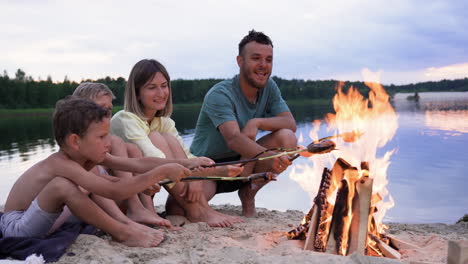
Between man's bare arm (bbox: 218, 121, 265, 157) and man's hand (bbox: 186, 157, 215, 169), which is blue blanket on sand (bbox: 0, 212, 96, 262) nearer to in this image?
man's hand (bbox: 186, 157, 215, 169)

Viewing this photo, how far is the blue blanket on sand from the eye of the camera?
296 cm

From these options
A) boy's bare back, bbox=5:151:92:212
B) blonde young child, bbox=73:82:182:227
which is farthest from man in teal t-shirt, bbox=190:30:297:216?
boy's bare back, bbox=5:151:92:212

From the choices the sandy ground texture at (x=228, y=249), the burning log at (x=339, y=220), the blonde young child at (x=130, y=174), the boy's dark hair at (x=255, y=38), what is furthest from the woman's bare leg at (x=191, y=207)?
the boy's dark hair at (x=255, y=38)

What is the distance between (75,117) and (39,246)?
0.90m

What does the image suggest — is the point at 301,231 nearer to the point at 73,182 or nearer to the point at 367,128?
the point at 367,128

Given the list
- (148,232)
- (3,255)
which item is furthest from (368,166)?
(3,255)

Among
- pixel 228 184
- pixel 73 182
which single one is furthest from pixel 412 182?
pixel 73 182

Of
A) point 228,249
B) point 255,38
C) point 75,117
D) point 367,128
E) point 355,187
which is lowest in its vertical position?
point 228,249

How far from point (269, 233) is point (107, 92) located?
1.94m

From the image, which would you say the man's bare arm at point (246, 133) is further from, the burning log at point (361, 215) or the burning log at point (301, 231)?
the burning log at point (361, 215)

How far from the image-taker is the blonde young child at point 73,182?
121 inches

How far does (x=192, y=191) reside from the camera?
409 centimetres

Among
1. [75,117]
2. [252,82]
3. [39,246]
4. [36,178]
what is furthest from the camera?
[252,82]

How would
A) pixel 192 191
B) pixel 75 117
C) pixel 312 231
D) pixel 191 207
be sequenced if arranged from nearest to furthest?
pixel 75 117, pixel 312 231, pixel 192 191, pixel 191 207
